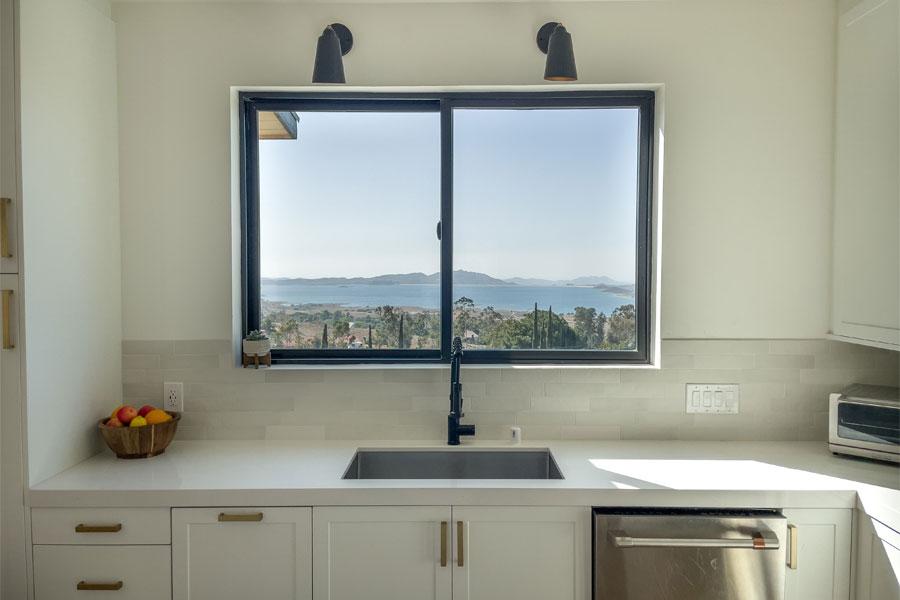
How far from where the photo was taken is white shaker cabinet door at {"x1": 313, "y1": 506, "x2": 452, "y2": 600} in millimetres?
2074

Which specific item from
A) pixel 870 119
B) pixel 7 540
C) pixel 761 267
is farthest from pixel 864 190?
pixel 7 540

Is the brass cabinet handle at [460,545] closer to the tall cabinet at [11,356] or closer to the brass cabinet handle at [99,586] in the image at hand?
the brass cabinet handle at [99,586]

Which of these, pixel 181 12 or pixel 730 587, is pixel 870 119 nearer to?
pixel 730 587

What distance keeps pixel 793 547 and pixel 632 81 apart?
1.80 metres

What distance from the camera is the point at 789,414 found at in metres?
2.64

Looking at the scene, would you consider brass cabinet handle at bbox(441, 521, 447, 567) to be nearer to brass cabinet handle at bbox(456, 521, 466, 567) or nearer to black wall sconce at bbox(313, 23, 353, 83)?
brass cabinet handle at bbox(456, 521, 466, 567)

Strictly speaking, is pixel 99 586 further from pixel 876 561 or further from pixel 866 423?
pixel 866 423

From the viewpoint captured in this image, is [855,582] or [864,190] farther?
[864,190]

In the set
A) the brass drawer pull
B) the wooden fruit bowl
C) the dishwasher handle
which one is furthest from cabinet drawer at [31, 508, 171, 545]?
the dishwasher handle

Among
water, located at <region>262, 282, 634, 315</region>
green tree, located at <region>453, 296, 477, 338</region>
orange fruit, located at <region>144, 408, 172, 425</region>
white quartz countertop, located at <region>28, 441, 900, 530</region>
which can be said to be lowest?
white quartz countertop, located at <region>28, 441, 900, 530</region>

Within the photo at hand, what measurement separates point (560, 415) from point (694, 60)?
1538 millimetres

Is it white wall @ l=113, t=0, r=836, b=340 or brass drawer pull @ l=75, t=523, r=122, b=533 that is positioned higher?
white wall @ l=113, t=0, r=836, b=340

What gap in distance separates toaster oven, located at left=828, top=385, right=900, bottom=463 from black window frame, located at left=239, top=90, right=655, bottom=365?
0.72 meters

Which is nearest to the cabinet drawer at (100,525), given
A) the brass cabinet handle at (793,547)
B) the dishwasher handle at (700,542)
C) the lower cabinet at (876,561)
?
the dishwasher handle at (700,542)
